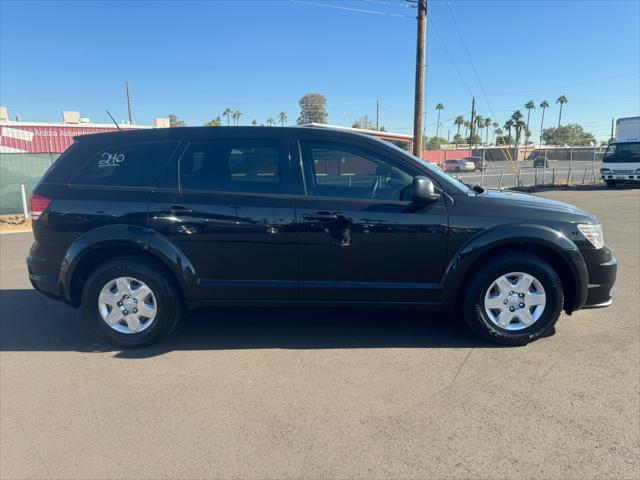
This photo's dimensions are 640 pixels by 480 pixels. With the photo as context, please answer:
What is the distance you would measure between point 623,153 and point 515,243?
887 inches

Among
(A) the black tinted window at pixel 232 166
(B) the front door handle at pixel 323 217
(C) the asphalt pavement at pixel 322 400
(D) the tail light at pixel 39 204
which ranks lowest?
(C) the asphalt pavement at pixel 322 400

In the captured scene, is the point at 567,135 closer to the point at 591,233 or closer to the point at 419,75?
the point at 419,75

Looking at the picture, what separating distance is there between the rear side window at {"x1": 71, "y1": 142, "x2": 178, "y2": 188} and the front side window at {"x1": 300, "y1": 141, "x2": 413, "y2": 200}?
4.05 feet

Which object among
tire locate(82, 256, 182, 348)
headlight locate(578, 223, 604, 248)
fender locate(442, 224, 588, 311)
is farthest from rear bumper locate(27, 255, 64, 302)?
headlight locate(578, 223, 604, 248)

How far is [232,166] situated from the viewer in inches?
153

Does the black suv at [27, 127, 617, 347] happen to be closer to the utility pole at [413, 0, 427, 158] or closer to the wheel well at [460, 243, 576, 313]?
the wheel well at [460, 243, 576, 313]

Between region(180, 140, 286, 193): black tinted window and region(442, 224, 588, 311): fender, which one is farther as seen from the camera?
region(180, 140, 286, 193): black tinted window

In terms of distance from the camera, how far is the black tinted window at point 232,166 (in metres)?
3.84

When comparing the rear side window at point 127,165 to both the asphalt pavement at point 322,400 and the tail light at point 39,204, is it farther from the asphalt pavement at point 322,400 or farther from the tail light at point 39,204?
the asphalt pavement at point 322,400

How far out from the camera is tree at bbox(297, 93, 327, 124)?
92.9 m

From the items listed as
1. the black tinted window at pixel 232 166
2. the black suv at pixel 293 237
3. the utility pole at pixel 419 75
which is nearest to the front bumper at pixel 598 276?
the black suv at pixel 293 237

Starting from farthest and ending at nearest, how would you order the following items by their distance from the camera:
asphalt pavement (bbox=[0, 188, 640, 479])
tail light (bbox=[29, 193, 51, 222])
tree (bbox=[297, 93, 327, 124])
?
1. tree (bbox=[297, 93, 327, 124])
2. tail light (bbox=[29, 193, 51, 222])
3. asphalt pavement (bbox=[0, 188, 640, 479])

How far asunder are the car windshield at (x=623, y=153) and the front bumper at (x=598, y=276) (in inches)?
852

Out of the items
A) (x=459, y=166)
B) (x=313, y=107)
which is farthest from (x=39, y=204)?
(x=313, y=107)
